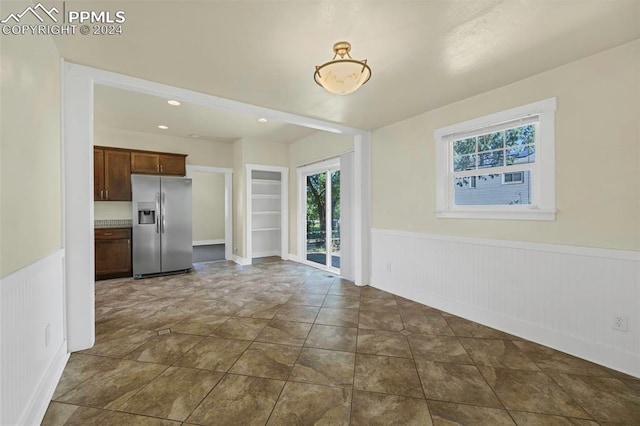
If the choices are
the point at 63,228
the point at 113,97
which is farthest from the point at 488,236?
the point at 113,97

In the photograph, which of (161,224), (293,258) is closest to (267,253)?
(293,258)

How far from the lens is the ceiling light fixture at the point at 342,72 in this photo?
215cm

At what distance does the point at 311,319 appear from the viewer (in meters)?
3.18

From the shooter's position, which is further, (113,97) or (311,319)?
(113,97)

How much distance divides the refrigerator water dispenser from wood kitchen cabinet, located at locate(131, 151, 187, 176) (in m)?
0.72

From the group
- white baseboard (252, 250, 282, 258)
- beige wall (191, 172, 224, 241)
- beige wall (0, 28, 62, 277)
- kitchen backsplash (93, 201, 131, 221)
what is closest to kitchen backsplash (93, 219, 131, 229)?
kitchen backsplash (93, 201, 131, 221)

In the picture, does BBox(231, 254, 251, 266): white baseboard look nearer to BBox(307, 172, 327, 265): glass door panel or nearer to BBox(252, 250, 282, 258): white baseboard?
BBox(252, 250, 282, 258): white baseboard

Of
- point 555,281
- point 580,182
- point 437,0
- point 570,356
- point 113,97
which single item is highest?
point 113,97

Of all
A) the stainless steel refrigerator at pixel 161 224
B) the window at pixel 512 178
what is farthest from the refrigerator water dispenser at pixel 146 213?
the window at pixel 512 178

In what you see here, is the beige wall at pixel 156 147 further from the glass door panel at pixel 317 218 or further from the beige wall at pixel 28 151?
the beige wall at pixel 28 151

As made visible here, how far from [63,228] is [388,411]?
297 cm

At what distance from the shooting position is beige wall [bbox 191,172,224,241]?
984 cm

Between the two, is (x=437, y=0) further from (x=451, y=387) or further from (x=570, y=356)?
(x=570, y=356)

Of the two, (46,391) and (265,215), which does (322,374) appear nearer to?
(46,391)
